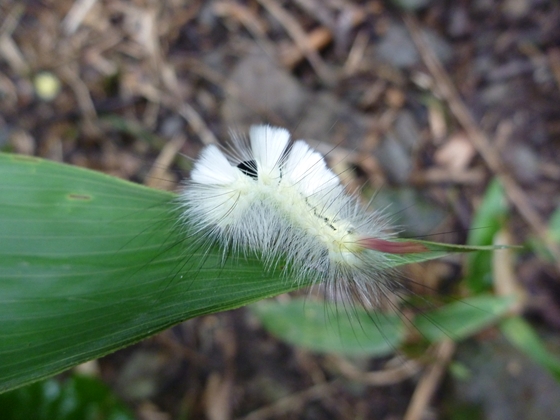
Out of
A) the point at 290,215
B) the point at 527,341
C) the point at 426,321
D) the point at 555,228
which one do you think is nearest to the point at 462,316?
the point at 426,321

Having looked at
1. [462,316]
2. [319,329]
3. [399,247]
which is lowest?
[462,316]

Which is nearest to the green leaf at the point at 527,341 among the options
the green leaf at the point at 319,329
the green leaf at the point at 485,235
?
the green leaf at the point at 485,235

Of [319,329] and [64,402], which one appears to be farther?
[319,329]

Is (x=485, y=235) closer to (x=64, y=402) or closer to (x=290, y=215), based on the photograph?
(x=290, y=215)

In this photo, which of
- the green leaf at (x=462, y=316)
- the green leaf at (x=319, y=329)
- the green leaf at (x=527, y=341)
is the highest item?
the green leaf at (x=319, y=329)

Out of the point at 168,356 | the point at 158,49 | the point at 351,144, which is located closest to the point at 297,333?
the point at 168,356

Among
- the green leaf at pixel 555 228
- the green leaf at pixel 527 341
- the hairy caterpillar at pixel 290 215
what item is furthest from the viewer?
the green leaf at pixel 555 228

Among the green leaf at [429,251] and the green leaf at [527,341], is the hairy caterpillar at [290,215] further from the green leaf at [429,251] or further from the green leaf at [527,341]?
the green leaf at [527,341]
